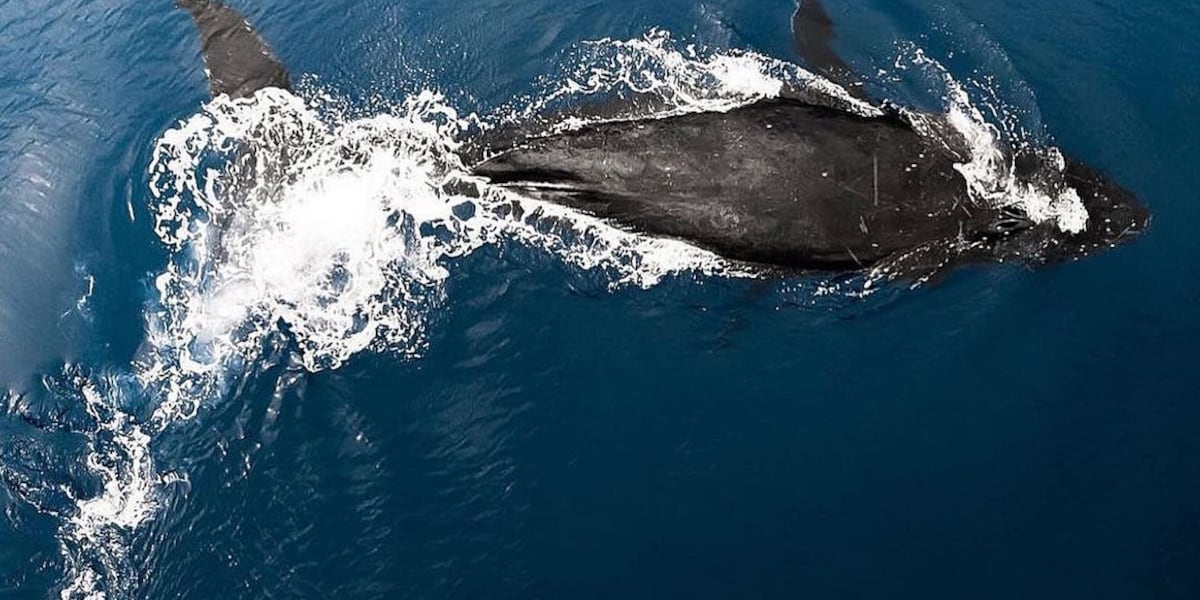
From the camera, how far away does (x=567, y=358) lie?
29.1 ft

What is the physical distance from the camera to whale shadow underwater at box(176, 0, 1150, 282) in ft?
29.0

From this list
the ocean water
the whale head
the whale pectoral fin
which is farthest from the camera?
the whale pectoral fin

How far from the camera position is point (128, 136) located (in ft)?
33.1

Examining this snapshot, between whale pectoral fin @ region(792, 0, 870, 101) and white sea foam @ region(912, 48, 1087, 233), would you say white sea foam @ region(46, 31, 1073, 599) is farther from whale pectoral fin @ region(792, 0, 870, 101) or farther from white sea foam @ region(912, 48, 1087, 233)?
whale pectoral fin @ region(792, 0, 870, 101)

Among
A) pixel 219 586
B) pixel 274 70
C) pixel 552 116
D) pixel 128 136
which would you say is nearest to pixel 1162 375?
pixel 552 116

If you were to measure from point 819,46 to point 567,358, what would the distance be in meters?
4.16

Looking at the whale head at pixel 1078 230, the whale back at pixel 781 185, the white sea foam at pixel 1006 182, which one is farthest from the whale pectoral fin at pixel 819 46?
the whale head at pixel 1078 230

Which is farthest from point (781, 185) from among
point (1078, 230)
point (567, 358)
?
point (1078, 230)

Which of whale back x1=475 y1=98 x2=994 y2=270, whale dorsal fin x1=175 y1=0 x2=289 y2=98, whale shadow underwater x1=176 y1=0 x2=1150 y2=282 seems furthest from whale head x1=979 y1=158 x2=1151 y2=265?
whale dorsal fin x1=175 y1=0 x2=289 y2=98

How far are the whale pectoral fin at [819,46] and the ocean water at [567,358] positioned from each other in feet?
0.49

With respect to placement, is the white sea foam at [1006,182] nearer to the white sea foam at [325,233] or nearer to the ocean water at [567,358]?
the white sea foam at [325,233]

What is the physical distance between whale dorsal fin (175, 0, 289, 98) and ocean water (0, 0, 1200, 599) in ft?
0.89

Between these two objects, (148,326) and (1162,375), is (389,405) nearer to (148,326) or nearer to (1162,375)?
(148,326)

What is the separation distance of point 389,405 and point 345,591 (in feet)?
5.40
